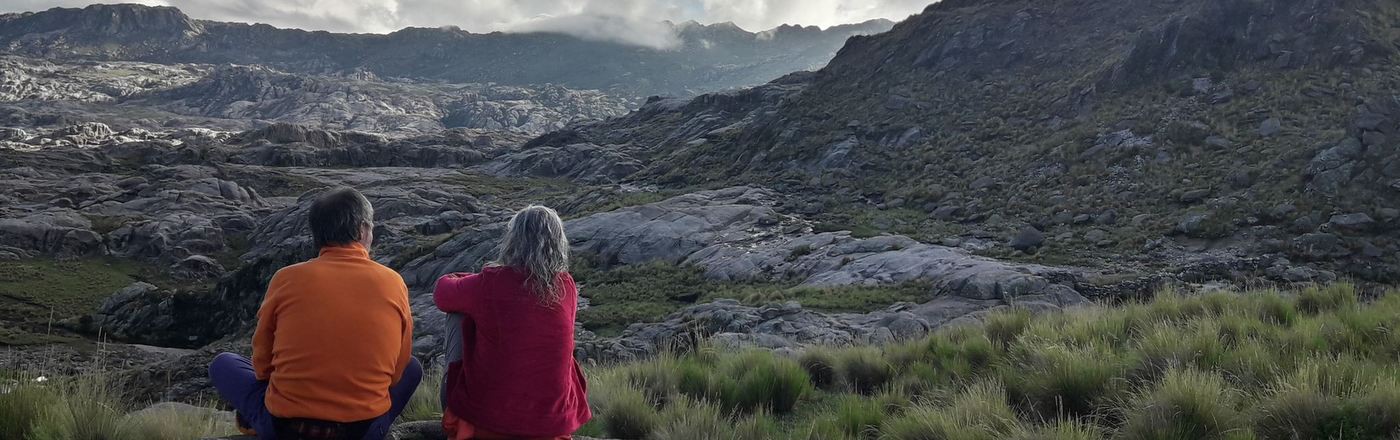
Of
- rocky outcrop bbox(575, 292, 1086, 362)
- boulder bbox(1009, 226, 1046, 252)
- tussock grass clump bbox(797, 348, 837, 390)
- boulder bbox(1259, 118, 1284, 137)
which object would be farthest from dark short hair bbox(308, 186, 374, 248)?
boulder bbox(1259, 118, 1284, 137)

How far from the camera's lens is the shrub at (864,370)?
7.50 meters

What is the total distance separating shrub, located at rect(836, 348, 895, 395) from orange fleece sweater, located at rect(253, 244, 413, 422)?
4.77 metres

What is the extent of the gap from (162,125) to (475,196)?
175 meters

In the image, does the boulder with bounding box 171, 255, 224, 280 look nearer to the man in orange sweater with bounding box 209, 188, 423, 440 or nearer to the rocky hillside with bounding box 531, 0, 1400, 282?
the rocky hillside with bounding box 531, 0, 1400, 282

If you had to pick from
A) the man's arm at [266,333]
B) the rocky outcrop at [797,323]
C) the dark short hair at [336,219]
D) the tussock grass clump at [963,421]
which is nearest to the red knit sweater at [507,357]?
the dark short hair at [336,219]

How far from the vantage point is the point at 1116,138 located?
1062 inches

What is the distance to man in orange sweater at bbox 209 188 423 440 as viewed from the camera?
4012mm

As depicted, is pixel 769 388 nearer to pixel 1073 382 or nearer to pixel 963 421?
pixel 963 421

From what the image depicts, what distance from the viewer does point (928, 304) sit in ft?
52.7

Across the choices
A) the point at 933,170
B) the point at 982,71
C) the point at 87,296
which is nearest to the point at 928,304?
the point at 933,170

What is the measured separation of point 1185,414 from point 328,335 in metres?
5.28

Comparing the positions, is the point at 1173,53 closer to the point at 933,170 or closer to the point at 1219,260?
the point at 933,170

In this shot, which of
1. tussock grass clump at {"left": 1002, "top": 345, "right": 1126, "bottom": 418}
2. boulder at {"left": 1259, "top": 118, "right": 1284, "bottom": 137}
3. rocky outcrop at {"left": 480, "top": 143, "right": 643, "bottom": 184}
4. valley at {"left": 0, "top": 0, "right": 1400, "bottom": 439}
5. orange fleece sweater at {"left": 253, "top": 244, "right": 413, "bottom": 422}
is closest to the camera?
orange fleece sweater at {"left": 253, "top": 244, "right": 413, "bottom": 422}

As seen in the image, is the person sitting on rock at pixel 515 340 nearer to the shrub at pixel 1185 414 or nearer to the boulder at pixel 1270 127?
the shrub at pixel 1185 414
